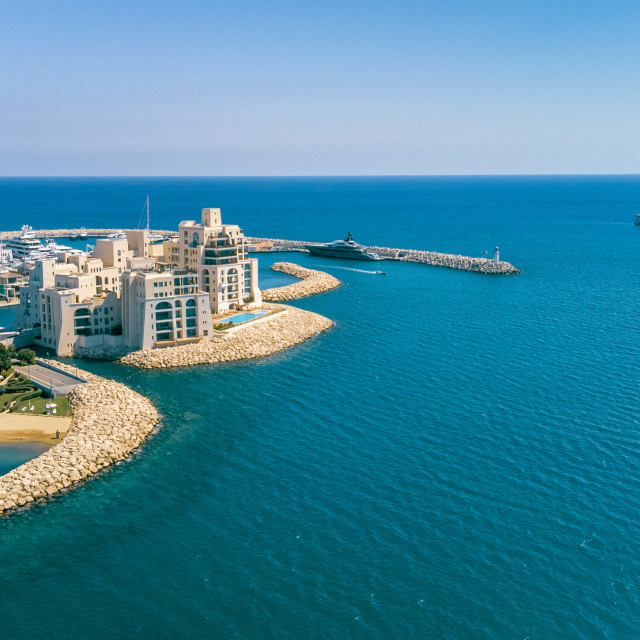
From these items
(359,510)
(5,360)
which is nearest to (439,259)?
(5,360)

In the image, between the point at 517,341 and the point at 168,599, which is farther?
the point at 517,341

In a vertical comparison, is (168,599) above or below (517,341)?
below

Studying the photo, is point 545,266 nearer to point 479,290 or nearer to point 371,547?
point 479,290

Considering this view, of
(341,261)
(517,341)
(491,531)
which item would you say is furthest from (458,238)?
(491,531)

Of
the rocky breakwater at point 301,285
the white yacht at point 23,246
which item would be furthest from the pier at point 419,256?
the white yacht at point 23,246

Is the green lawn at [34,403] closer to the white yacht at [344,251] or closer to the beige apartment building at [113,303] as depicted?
the beige apartment building at [113,303]

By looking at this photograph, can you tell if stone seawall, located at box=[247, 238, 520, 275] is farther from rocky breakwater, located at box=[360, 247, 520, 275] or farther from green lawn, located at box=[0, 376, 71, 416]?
green lawn, located at box=[0, 376, 71, 416]

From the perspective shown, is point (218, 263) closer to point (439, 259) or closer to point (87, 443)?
point (87, 443)
